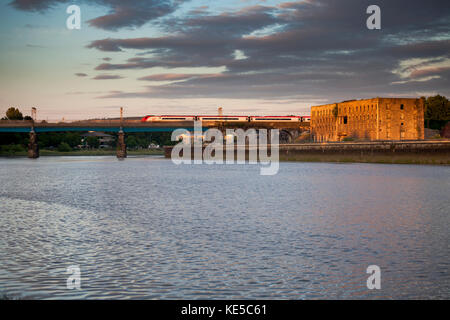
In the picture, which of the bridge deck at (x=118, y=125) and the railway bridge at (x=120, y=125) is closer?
the bridge deck at (x=118, y=125)

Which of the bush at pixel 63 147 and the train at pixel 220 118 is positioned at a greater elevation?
the train at pixel 220 118

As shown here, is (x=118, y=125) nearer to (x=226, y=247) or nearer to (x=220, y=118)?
(x=220, y=118)

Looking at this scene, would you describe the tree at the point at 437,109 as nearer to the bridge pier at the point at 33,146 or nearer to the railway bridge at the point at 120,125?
the railway bridge at the point at 120,125

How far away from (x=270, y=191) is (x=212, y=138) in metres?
104

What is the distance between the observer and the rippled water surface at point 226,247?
489 inches

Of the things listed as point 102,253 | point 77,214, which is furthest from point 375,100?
point 102,253

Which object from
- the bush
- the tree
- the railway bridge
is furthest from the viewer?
the bush

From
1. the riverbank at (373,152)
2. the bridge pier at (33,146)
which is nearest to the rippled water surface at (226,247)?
the riverbank at (373,152)

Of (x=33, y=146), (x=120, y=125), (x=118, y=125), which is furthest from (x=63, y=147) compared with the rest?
(x=120, y=125)

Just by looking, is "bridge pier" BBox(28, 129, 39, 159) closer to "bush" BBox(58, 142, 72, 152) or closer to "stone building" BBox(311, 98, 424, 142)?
"bush" BBox(58, 142, 72, 152)

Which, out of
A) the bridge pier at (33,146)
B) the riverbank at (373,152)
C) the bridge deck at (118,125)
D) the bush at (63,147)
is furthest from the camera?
the bush at (63,147)

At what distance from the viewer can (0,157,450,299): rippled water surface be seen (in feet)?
40.7

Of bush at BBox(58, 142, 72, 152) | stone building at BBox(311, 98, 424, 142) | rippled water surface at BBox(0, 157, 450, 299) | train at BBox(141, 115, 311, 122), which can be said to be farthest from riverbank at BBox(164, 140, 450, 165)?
bush at BBox(58, 142, 72, 152)
